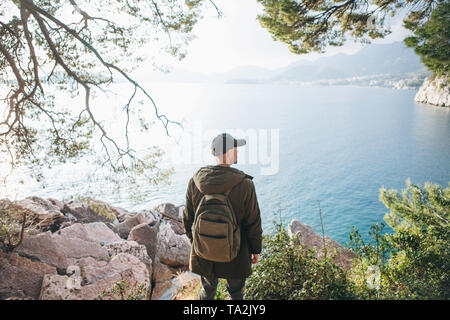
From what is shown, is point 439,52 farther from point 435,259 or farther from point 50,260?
point 50,260

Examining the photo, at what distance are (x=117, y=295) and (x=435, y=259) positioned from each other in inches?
182

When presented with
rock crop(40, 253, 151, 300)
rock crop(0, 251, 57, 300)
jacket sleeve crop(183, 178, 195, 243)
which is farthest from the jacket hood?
rock crop(0, 251, 57, 300)

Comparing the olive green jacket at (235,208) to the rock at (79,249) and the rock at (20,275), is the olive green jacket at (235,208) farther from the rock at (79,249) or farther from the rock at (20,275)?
the rock at (79,249)

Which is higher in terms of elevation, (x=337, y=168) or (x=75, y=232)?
(x=75, y=232)

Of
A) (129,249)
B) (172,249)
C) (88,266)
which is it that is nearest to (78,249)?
(88,266)

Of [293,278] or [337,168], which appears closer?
[293,278]

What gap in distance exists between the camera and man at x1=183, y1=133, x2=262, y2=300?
6.92 ft

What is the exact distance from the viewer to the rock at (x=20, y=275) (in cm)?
349

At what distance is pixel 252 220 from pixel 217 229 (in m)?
0.38

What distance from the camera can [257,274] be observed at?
2.79 metres

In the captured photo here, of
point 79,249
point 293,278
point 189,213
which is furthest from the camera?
point 79,249

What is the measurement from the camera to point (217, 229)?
204 centimetres

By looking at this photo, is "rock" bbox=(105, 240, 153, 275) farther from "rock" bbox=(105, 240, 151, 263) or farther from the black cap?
the black cap

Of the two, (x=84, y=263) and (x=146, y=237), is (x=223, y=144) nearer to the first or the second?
(x=84, y=263)
